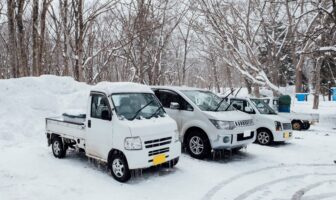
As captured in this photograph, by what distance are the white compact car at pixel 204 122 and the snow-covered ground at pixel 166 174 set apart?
51cm

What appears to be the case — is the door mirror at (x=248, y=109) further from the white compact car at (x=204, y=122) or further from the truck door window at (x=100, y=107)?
the truck door window at (x=100, y=107)

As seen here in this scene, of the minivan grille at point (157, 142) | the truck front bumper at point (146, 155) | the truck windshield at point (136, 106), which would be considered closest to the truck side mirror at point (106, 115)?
the truck windshield at point (136, 106)

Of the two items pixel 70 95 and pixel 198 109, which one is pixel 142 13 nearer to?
pixel 70 95

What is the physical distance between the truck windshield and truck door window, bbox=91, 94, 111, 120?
0.71 ft

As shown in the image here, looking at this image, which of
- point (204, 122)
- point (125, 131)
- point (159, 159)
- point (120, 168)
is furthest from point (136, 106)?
point (204, 122)

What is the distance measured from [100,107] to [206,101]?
3.36 m

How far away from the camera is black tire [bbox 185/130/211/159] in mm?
8109

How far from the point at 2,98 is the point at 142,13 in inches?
459

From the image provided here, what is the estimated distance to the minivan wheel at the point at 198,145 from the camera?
8109 mm

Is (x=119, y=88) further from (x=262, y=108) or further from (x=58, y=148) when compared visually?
(x=262, y=108)

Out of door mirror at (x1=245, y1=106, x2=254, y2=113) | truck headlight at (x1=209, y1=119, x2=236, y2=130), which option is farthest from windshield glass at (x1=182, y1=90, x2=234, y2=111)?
door mirror at (x1=245, y1=106, x2=254, y2=113)

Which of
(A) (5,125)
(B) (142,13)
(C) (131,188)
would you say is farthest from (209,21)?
(C) (131,188)

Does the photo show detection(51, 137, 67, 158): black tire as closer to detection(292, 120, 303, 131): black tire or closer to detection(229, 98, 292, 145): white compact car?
detection(229, 98, 292, 145): white compact car

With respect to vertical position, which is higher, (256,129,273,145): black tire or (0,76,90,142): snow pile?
(0,76,90,142): snow pile
